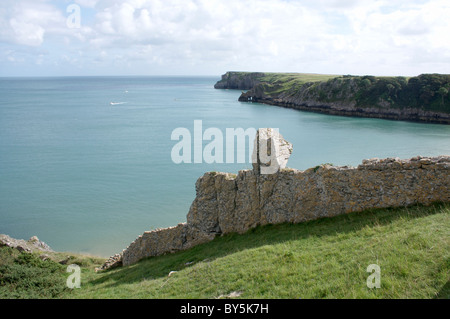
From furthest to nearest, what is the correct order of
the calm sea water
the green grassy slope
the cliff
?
the green grassy slope, the cliff, the calm sea water

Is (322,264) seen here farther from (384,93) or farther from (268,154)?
(384,93)

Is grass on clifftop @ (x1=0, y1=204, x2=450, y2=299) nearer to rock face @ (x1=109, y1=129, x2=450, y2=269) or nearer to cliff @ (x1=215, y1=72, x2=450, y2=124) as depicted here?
rock face @ (x1=109, y1=129, x2=450, y2=269)

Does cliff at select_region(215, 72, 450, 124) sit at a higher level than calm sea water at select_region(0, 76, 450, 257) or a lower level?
higher

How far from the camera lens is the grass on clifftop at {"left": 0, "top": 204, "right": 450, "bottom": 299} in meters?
8.71

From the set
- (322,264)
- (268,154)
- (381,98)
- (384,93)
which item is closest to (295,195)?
(268,154)

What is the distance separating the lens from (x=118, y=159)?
55.9 meters

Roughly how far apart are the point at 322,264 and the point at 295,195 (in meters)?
5.66

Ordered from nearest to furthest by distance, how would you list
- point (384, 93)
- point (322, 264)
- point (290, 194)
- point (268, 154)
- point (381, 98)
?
point (322, 264), point (290, 194), point (268, 154), point (381, 98), point (384, 93)

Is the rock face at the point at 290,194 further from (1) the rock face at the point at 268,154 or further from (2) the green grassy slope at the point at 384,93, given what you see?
(2) the green grassy slope at the point at 384,93

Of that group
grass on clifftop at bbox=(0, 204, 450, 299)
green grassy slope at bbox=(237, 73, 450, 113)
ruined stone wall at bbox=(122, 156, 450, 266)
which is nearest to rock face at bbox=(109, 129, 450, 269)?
ruined stone wall at bbox=(122, 156, 450, 266)

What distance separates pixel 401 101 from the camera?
9825 cm
